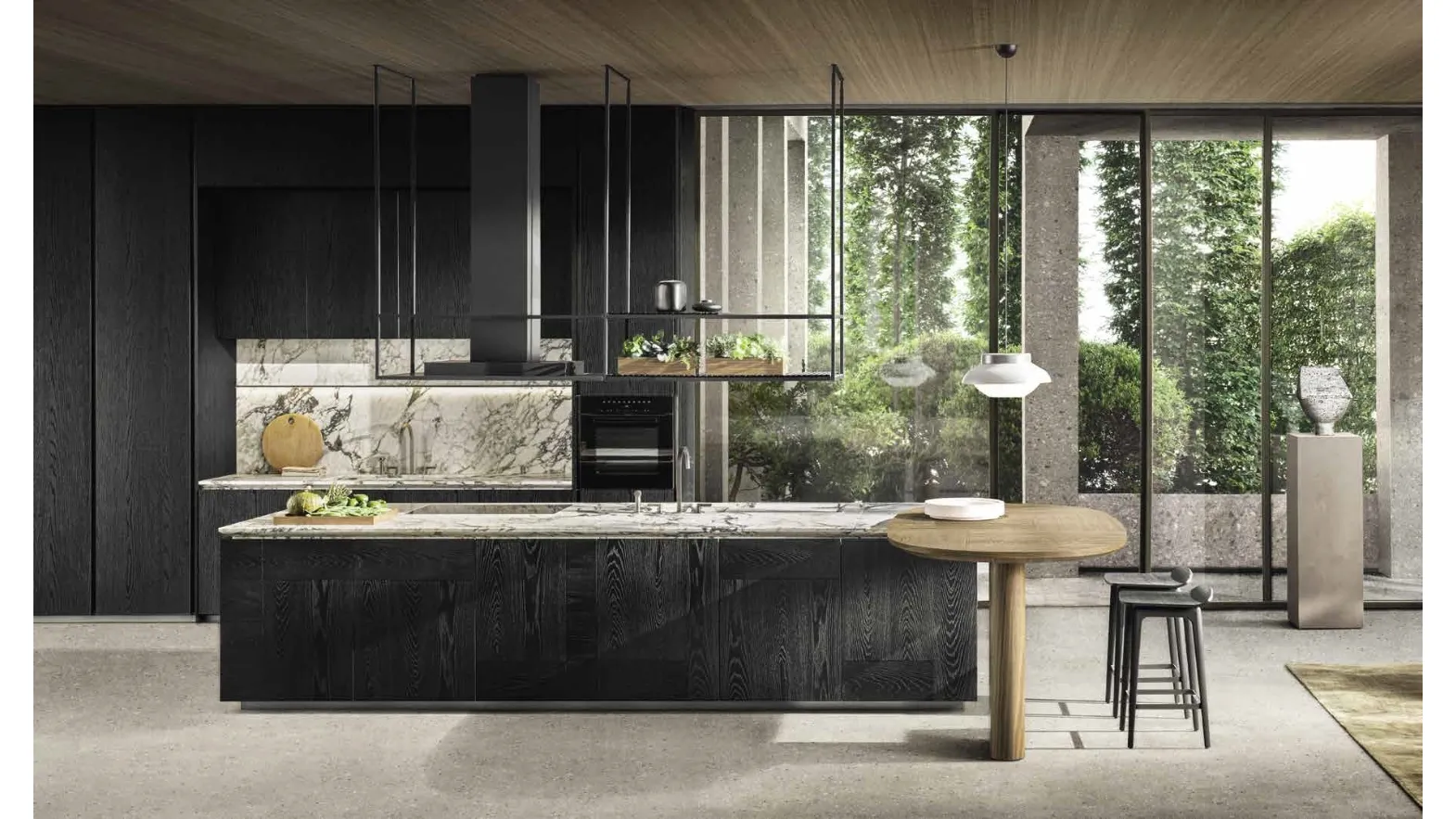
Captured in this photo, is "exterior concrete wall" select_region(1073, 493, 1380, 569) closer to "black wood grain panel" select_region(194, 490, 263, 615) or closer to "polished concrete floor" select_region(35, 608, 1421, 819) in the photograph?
"polished concrete floor" select_region(35, 608, 1421, 819)

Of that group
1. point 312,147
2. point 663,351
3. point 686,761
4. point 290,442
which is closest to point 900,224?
point 663,351

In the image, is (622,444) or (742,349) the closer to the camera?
(742,349)

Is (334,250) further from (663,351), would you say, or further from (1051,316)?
(1051,316)

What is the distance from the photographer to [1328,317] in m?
6.52

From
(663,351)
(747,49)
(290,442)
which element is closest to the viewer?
(747,49)

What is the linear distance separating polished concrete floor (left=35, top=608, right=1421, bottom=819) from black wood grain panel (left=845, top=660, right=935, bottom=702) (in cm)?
9

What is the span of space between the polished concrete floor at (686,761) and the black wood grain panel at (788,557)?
23.3 inches

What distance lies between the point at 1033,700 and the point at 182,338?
504 cm

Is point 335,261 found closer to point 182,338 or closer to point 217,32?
point 182,338

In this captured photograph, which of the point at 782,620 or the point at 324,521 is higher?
the point at 324,521

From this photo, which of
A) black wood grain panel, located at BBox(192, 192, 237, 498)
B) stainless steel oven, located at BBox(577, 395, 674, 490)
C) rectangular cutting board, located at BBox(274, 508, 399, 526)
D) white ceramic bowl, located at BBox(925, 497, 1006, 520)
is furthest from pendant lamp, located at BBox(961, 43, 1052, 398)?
black wood grain panel, located at BBox(192, 192, 237, 498)

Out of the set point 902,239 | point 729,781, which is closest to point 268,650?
point 729,781

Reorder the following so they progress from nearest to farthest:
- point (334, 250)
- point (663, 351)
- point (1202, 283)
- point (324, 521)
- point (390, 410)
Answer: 1. point (324, 521)
2. point (663, 351)
3. point (334, 250)
4. point (1202, 283)
5. point (390, 410)

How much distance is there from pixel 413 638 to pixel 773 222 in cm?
328
